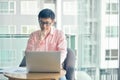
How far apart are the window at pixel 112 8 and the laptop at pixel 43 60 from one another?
1813 millimetres

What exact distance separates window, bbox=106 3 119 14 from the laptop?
5.95 feet

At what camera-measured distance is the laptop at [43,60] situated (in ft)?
8.33

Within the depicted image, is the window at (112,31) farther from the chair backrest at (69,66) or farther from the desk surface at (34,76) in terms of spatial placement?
the desk surface at (34,76)

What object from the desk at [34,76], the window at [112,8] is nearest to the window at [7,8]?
the window at [112,8]

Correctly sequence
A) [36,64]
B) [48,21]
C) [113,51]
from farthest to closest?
[113,51], [48,21], [36,64]

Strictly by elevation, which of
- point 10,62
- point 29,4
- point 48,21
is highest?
point 29,4

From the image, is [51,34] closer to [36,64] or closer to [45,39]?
[45,39]

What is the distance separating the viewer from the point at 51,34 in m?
3.15

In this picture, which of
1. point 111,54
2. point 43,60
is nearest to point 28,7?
point 111,54

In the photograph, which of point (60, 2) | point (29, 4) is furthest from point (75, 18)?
point (29, 4)

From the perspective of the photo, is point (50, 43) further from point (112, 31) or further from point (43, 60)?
point (112, 31)

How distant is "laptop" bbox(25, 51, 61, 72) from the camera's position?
2.54 m

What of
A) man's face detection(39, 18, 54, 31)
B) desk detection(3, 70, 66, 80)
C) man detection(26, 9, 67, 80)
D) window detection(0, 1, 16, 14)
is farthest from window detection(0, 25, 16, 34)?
desk detection(3, 70, 66, 80)

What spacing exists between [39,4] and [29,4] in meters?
0.17
